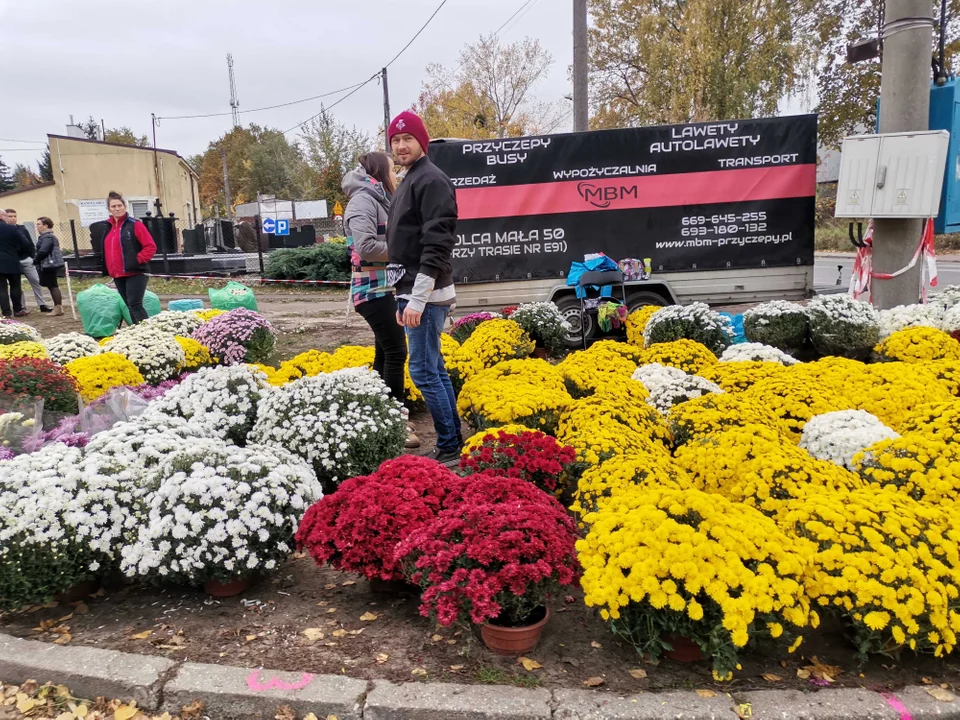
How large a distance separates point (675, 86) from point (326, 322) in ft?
45.1

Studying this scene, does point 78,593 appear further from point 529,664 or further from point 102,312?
point 102,312

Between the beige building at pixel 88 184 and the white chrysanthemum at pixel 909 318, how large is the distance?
3094 cm

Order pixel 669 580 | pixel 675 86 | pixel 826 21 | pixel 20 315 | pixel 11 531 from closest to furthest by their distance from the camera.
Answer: pixel 669 580 → pixel 11 531 → pixel 20 315 → pixel 675 86 → pixel 826 21

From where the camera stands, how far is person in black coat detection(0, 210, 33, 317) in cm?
1142

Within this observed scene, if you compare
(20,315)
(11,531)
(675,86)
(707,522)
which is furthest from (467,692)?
(675,86)

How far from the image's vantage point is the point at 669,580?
2.36 metres

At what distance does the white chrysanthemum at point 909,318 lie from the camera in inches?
257

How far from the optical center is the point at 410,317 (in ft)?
13.4

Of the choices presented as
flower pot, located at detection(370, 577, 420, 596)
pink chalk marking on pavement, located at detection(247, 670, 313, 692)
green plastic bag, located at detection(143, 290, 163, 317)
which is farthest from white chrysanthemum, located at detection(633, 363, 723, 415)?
green plastic bag, located at detection(143, 290, 163, 317)

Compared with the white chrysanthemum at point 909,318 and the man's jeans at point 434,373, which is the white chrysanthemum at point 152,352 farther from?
the white chrysanthemum at point 909,318

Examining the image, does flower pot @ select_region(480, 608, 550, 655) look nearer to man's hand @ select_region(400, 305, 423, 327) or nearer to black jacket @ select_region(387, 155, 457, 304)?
man's hand @ select_region(400, 305, 423, 327)

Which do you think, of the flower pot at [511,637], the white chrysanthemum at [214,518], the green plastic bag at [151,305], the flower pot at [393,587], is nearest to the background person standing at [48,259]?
the green plastic bag at [151,305]

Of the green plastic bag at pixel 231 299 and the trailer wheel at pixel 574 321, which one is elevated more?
the green plastic bag at pixel 231 299

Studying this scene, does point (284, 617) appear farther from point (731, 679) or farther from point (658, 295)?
point (658, 295)
